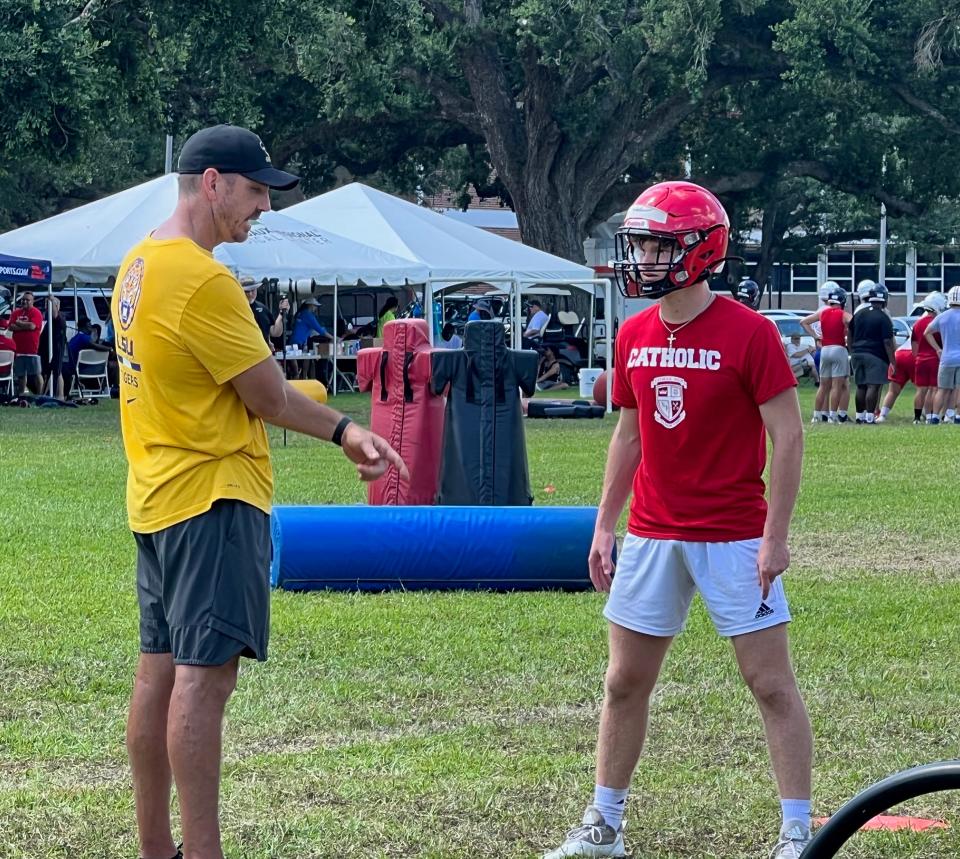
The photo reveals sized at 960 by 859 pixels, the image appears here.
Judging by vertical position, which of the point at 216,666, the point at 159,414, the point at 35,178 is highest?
the point at 35,178

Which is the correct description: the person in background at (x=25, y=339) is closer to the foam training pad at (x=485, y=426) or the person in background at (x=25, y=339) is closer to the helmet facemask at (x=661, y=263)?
the foam training pad at (x=485, y=426)

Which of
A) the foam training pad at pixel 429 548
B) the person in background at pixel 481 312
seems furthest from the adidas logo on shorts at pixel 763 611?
the person in background at pixel 481 312

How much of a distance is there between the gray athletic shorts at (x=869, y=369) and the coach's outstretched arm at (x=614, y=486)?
1801 cm

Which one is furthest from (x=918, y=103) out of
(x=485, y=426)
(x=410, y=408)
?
(x=485, y=426)

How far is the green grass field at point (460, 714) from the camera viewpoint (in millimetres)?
4805

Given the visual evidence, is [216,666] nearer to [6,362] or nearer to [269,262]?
[269,262]

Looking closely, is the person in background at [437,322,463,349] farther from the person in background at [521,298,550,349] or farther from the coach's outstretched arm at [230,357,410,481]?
the coach's outstretched arm at [230,357,410,481]

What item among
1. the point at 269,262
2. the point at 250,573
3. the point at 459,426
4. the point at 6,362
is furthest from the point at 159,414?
the point at 6,362

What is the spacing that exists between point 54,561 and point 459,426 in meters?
2.75

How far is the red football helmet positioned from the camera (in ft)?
14.2

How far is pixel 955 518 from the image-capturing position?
12172 millimetres

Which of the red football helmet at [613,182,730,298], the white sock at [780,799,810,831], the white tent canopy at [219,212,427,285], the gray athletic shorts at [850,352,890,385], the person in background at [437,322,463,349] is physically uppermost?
the white tent canopy at [219,212,427,285]

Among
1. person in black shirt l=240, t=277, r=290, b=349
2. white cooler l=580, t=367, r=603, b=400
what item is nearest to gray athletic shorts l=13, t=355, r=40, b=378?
person in black shirt l=240, t=277, r=290, b=349

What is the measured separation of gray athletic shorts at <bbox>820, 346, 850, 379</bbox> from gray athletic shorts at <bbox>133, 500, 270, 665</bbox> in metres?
18.4
